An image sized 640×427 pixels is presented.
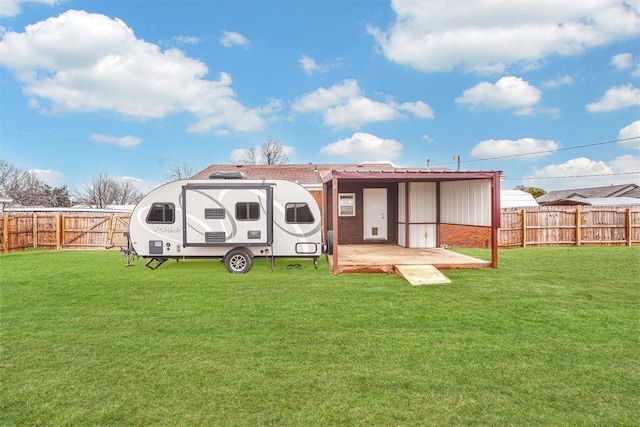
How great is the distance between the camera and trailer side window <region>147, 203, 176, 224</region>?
10000 mm

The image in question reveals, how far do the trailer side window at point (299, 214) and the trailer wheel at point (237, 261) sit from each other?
1514mm

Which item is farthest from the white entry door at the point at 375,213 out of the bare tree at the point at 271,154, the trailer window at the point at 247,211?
the bare tree at the point at 271,154

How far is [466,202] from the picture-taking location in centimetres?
1171

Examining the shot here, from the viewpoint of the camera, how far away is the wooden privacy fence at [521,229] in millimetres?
15859

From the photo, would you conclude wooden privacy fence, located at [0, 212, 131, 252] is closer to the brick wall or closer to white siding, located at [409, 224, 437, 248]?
white siding, located at [409, 224, 437, 248]

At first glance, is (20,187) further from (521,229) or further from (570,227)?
(570,227)

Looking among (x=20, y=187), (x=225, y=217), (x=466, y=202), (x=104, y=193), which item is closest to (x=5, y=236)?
(x=225, y=217)

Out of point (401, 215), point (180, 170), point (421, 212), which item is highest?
point (180, 170)

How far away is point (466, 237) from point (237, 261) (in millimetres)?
9884

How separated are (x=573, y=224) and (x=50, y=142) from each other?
38.2m

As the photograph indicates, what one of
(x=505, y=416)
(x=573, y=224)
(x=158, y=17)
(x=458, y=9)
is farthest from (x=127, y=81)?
(x=573, y=224)

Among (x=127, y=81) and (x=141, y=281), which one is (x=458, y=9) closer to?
(x=141, y=281)

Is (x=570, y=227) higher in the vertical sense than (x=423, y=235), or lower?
higher

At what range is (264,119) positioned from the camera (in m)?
26.7
